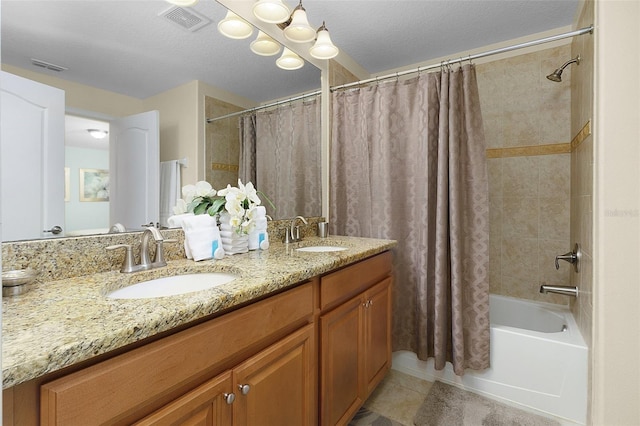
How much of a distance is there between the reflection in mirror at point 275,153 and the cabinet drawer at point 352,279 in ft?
2.10

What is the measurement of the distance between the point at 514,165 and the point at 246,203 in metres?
2.06

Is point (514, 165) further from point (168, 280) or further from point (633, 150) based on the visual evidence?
point (168, 280)

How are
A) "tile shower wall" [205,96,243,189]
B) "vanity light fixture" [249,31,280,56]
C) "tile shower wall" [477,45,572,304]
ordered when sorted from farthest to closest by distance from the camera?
"tile shower wall" [477,45,572,304]
"vanity light fixture" [249,31,280,56]
"tile shower wall" [205,96,243,189]

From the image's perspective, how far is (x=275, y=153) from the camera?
1.94 metres

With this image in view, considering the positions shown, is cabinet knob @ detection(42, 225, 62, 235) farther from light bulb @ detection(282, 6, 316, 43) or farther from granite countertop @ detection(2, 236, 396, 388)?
light bulb @ detection(282, 6, 316, 43)

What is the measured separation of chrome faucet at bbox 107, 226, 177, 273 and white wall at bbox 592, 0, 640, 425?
72.9 inches

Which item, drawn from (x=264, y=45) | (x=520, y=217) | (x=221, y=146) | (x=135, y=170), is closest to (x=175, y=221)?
(x=135, y=170)

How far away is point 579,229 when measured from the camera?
1.83m

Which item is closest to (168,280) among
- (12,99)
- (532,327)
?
(12,99)

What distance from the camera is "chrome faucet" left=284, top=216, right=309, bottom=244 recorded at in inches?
75.0

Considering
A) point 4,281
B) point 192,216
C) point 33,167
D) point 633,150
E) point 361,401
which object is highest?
point 633,150

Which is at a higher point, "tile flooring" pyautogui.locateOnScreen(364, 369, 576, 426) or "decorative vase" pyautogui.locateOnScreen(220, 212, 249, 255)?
"decorative vase" pyautogui.locateOnScreen(220, 212, 249, 255)

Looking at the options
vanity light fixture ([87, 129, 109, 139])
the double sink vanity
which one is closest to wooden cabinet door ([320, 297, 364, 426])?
the double sink vanity

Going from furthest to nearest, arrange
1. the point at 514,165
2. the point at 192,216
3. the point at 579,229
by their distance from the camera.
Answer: the point at 514,165
the point at 579,229
the point at 192,216
